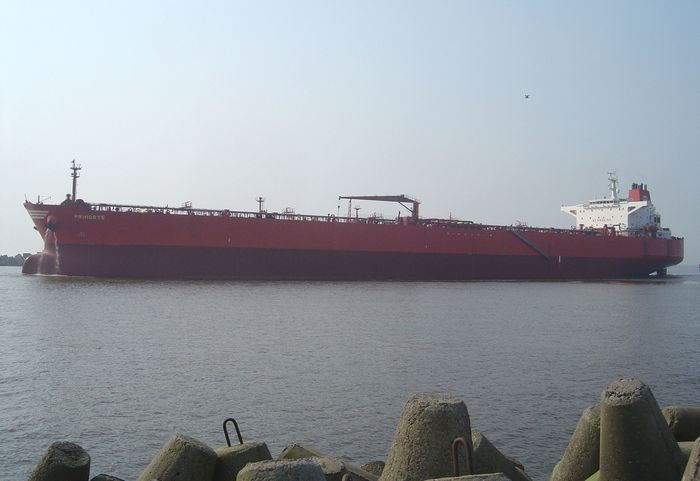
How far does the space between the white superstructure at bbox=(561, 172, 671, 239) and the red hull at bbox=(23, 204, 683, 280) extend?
139 inches

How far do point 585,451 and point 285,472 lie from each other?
1805 mm

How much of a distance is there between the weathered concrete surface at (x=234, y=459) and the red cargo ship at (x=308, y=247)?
23.6 meters

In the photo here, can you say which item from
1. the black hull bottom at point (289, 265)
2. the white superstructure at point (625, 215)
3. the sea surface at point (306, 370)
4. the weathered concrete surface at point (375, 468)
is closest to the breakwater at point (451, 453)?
the weathered concrete surface at point (375, 468)

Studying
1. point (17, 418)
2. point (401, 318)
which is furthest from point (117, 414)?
point (401, 318)

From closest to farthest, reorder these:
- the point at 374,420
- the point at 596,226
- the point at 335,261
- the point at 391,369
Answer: the point at 374,420, the point at 391,369, the point at 335,261, the point at 596,226

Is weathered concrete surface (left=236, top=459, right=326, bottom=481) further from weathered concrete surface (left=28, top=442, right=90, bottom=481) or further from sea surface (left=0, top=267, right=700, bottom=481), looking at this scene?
sea surface (left=0, top=267, right=700, bottom=481)

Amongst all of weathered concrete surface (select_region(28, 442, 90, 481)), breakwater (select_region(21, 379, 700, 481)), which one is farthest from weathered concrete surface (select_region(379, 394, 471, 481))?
weathered concrete surface (select_region(28, 442, 90, 481))

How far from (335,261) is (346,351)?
1830 cm

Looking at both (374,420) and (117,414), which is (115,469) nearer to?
(117,414)

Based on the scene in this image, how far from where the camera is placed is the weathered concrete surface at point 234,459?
3344mm

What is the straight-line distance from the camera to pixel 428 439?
2699mm

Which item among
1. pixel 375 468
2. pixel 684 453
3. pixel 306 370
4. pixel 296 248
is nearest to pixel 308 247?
pixel 296 248

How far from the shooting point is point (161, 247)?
2603 centimetres

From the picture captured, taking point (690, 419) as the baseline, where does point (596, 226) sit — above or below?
above
